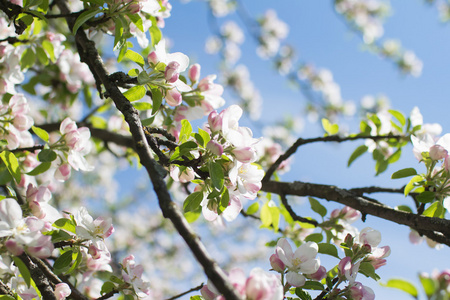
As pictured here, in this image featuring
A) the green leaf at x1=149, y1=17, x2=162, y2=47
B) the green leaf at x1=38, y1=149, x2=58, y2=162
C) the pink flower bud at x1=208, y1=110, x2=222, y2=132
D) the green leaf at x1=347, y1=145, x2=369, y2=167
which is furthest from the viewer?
the green leaf at x1=347, y1=145, x2=369, y2=167

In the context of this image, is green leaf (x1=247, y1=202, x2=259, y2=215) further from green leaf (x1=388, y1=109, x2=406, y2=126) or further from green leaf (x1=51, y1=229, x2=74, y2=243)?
green leaf (x1=51, y1=229, x2=74, y2=243)

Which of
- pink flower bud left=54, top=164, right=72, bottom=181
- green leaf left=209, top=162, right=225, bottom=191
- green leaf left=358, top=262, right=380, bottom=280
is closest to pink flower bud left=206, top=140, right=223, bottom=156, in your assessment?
green leaf left=209, top=162, right=225, bottom=191

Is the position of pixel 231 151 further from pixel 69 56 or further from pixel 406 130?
pixel 69 56

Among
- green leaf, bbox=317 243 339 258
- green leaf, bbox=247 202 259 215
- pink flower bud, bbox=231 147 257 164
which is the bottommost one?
green leaf, bbox=317 243 339 258

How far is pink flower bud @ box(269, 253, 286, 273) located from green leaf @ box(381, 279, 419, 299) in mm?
402

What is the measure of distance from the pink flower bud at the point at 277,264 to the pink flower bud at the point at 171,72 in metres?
0.64

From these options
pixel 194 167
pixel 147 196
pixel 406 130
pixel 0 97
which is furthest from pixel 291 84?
pixel 147 196

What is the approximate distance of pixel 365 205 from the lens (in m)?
1.45

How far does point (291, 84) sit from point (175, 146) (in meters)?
4.26

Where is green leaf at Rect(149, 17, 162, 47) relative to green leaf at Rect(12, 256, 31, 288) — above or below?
above

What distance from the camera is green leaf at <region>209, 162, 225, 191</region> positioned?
3.22 feet

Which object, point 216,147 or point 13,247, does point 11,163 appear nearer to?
point 13,247

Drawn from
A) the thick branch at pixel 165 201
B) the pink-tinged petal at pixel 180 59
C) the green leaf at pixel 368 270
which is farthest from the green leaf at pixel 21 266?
the green leaf at pixel 368 270

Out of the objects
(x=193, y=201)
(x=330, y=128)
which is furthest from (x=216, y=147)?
(x=330, y=128)
